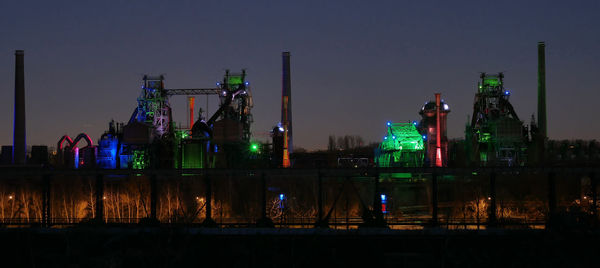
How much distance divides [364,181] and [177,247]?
3287 centimetres

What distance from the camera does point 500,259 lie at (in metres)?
30.6

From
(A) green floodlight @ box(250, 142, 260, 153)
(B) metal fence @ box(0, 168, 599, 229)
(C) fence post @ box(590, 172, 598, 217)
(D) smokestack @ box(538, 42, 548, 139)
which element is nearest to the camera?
(C) fence post @ box(590, 172, 598, 217)

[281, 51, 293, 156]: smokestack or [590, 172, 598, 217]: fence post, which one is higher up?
[281, 51, 293, 156]: smokestack

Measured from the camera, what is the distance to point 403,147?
70.8 meters

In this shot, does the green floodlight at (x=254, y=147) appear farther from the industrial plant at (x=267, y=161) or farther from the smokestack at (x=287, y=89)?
the smokestack at (x=287, y=89)

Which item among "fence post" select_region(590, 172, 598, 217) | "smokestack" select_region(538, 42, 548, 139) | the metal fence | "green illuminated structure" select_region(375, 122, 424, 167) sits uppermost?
"smokestack" select_region(538, 42, 548, 139)

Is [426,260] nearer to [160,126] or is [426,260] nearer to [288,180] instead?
[288,180]

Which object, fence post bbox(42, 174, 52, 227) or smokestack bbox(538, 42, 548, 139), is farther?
smokestack bbox(538, 42, 548, 139)

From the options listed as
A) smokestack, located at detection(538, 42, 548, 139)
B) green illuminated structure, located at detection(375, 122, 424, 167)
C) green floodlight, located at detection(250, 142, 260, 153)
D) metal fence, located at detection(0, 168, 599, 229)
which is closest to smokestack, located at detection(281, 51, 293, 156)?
green floodlight, located at detection(250, 142, 260, 153)

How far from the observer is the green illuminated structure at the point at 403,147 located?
69875 millimetres

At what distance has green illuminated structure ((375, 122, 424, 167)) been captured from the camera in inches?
2751

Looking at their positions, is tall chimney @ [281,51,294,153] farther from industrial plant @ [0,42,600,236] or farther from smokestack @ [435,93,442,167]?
smokestack @ [435,93,442,167]

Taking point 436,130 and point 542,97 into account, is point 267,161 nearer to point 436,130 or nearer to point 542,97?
point 436,130

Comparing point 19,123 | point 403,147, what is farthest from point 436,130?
point 19,123
